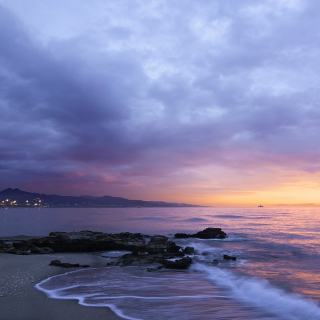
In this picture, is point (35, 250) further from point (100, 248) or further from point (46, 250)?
point (100, 248)

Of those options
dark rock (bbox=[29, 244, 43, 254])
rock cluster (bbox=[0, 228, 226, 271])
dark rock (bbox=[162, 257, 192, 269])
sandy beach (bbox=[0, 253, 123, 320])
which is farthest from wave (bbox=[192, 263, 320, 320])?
dark rock (bbox=[29, 244, 43, 254])

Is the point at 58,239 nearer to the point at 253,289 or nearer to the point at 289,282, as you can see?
the point at 253,289

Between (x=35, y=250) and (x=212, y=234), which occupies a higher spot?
(x=35, y=250)

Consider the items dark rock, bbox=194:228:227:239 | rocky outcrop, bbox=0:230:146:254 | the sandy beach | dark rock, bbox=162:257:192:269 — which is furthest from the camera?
dark rock, bbox=194:228:227:239

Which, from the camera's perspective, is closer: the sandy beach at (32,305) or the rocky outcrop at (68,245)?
the sandy beach at (32,305)

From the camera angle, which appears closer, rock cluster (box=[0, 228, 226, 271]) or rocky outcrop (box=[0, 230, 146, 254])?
→ rock cluster (box=[0, 228, 226, 271])

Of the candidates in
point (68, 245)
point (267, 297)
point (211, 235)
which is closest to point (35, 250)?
point (68, 245)

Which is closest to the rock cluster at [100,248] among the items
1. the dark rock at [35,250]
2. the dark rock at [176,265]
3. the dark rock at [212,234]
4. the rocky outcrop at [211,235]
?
the dark rock at [35,250]

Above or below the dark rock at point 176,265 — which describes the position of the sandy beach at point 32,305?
above

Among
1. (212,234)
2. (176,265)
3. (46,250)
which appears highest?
(176,265)

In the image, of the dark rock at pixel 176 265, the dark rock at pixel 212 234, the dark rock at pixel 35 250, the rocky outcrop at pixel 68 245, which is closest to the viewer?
the dark rock at pixel 176 265

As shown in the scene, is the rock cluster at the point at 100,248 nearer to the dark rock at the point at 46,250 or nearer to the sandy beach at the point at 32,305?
the dark rock at the point at 46,250

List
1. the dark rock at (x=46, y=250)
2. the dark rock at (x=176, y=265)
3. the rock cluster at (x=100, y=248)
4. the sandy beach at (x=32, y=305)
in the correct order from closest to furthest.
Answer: the sandy beach at (x=32, y=305), the dark rock at (x=176, y=265), the rock cluster at (x=100, y=248), the dark rock at (x=46, y=250)

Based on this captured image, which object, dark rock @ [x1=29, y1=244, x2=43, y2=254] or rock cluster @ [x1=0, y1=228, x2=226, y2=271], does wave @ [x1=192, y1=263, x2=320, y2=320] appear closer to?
rock cluster @ [x1=0, y1=228, x2=226, y2=271]
